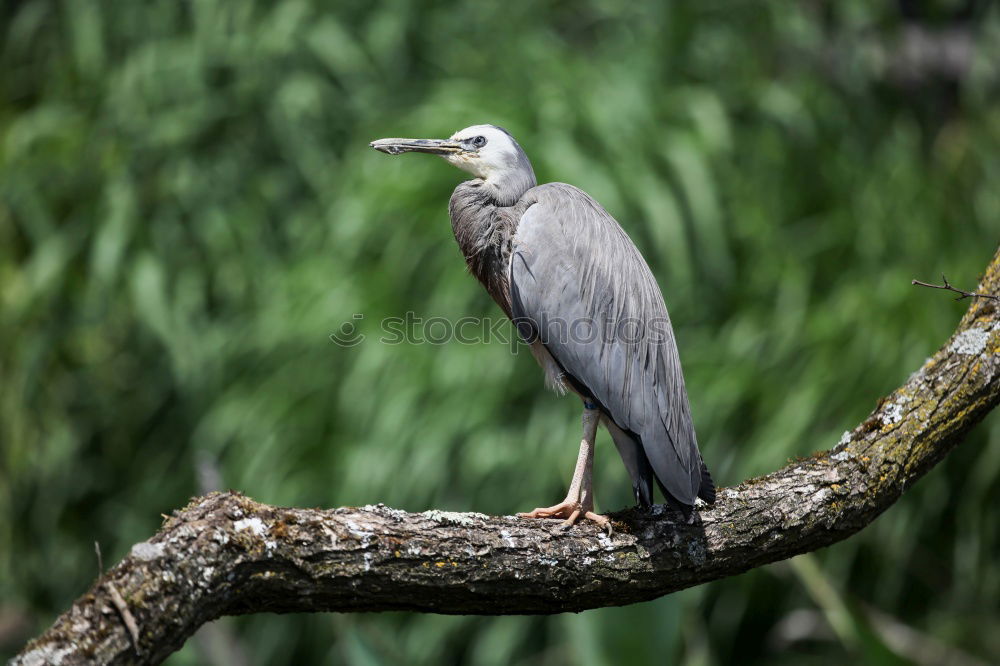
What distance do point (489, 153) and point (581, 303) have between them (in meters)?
0.54

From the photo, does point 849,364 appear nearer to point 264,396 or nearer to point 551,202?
point 551,202

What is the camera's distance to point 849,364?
4.62m

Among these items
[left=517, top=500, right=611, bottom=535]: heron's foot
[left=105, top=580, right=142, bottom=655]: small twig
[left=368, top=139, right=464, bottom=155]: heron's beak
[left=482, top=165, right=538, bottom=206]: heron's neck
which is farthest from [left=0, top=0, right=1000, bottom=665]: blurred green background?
[left=105, top=580, right=142, bottom=655]: small twig

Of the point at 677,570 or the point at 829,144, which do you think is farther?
the point at 829,144

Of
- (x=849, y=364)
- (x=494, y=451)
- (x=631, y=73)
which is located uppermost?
(x=631, y=73)

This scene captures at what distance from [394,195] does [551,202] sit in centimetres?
233

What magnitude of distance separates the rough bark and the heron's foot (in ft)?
0.11

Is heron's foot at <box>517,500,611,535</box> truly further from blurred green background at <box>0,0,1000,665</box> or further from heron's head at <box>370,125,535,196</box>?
blurred green background at <box>0,0,1000,665</box>

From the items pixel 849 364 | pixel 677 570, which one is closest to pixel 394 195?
pixel 849 364

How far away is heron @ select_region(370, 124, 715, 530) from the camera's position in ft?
A: 8.65

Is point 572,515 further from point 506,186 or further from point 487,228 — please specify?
point 506,186

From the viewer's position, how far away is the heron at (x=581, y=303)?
2637mm

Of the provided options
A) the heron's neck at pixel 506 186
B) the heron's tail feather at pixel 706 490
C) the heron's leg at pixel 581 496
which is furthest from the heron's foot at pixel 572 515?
the heron's neck at pixel 506 186

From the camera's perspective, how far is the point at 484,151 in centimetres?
294
